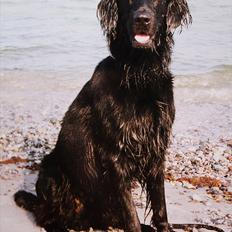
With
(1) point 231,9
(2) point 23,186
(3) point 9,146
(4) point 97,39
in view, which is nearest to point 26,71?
(4) point 97,39

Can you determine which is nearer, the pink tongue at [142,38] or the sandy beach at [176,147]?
the pink tongue at [142,38]

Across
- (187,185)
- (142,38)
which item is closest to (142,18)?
(142,38)

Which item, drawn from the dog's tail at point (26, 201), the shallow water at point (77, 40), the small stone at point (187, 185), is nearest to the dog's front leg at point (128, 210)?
the dog's tail at point (26, 201)

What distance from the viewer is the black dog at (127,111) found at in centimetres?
317

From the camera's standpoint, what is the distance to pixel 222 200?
4465 millimetres

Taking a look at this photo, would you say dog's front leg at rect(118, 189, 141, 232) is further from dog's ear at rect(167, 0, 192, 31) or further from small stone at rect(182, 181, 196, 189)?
small stone at rect(182, 181, 196, 189)

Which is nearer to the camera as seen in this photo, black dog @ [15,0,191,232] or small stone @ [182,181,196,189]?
black dog @ [15,0,191,232]

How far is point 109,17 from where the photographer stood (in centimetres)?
322

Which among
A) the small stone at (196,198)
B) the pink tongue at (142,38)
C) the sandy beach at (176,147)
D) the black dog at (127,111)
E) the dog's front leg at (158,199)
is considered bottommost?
the sandy beach at (176,147)

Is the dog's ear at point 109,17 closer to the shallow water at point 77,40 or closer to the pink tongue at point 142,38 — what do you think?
the pink tongue at point 142,38

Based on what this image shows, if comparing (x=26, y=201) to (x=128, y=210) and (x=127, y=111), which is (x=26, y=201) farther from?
(x=127, y=111)

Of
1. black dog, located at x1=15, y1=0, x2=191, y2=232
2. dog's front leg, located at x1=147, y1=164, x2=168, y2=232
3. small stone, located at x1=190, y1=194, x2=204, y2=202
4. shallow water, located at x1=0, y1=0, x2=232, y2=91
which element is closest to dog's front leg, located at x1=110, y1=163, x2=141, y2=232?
black dog, located at x1=15, y1=0, x2=191, y2=232

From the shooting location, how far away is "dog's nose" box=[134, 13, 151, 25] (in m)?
3.02

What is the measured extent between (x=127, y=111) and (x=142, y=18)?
663 mm
